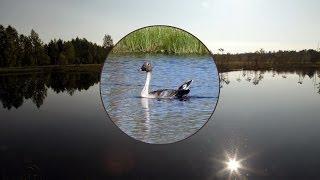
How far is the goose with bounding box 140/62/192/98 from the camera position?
3.27m

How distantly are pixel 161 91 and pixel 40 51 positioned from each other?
56.1m

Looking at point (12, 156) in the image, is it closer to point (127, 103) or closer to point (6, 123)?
point (6, 123)

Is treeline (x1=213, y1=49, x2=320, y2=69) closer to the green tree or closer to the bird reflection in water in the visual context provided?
the green tree

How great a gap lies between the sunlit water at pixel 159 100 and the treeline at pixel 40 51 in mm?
46361

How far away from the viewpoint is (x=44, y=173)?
360 inches

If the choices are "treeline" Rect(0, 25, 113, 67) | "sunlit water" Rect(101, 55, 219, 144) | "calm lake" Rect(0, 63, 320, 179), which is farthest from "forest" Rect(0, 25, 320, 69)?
"sunlit water" Rect(101, 55, 219, 144)

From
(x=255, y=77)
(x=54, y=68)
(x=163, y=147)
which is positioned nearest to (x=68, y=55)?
(x=54, y=68)

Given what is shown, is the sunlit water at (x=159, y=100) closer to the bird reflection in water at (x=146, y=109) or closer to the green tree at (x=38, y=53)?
the bird reflection in water at (x=146, y=109)

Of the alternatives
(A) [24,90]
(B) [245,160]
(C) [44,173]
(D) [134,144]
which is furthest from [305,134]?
(A) [24,90]

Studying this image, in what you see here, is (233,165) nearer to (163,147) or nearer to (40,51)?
(163,147)

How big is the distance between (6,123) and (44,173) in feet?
24.8

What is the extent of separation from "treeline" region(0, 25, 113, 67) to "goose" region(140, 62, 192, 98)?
46.5 metres

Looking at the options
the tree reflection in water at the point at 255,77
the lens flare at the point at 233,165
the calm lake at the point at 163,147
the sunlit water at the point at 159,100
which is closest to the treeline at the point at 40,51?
the tree reflection in water at the point at 255,77

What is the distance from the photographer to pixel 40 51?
56.5 meters
